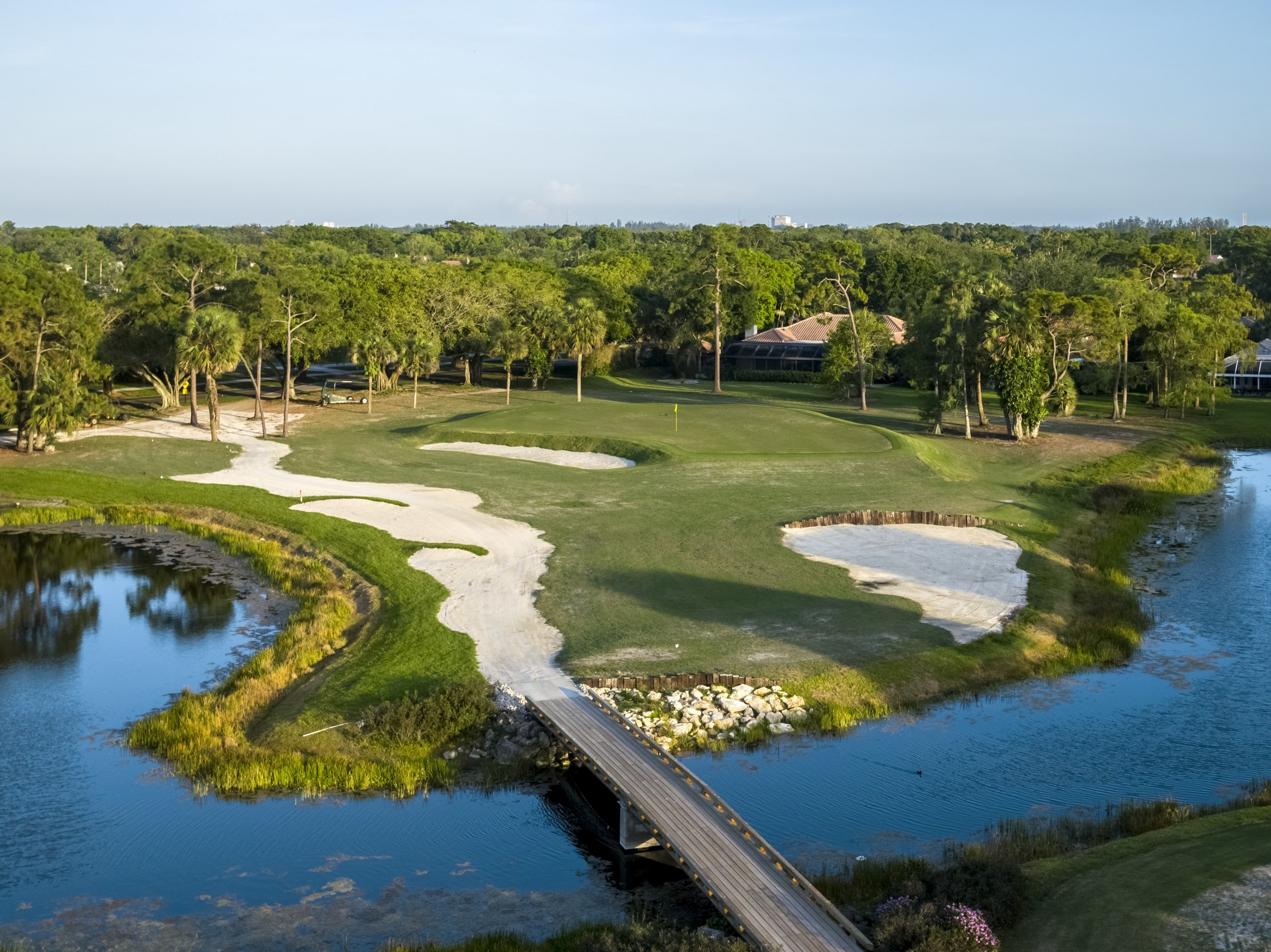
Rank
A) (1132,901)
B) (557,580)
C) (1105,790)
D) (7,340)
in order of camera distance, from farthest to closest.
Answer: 1. (7,340)
2. (557,580)
3. (1105,790)
4. (1132,901)

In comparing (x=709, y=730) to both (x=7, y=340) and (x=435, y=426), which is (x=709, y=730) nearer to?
(x=435, y=426)

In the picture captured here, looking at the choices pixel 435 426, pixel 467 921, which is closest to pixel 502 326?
pixel 435 426

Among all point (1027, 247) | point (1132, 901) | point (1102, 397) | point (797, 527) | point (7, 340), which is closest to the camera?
point (1132, 901)

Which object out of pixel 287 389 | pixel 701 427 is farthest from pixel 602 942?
pixel 287 389

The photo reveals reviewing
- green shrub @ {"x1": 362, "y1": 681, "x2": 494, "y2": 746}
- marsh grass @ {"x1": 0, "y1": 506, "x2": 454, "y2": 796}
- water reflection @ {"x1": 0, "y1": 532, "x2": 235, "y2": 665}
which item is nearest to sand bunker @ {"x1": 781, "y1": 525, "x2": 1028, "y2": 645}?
green shrub @ {"x1": 362, "y1": 681, "x2": 494, "y2": 746}

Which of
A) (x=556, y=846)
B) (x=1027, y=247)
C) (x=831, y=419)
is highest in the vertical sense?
(x=1027, y=247)

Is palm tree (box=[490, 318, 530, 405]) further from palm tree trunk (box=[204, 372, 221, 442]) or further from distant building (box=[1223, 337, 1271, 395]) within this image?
distant building (box=[1223, 337, 1271, 395])
